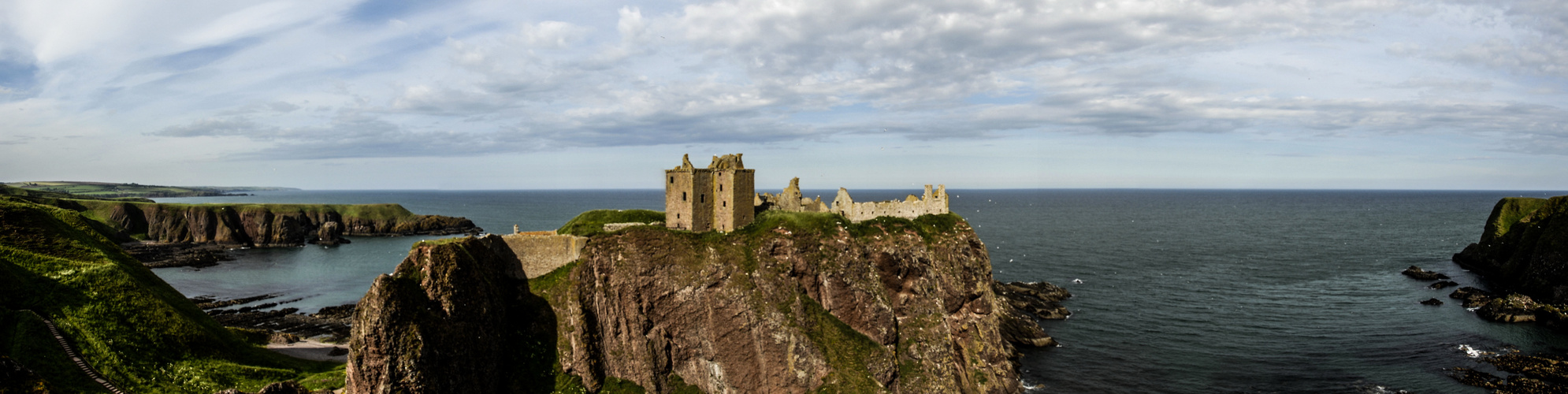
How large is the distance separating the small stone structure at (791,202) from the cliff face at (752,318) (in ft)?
20.9

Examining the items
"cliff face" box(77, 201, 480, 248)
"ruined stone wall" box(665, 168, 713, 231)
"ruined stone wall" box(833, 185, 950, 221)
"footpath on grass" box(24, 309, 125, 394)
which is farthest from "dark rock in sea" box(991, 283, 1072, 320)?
"cliff face" box(77, 201, 480, 248)

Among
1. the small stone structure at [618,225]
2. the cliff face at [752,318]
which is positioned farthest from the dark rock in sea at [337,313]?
the cliff face at [752,318]

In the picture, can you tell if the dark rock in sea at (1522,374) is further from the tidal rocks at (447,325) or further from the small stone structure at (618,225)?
the tidal rocks at (447,325)

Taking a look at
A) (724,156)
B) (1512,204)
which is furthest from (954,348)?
(1512,204)

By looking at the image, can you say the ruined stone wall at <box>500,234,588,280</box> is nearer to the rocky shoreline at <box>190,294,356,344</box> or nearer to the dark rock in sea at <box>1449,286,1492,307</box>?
the rocky shoreline at <box>190,294,356,344</box>

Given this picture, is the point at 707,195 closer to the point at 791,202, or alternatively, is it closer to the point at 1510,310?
the point at 791,202

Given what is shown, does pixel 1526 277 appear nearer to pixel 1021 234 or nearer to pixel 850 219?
pixel 1021 234

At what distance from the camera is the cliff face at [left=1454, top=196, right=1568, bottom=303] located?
80.1 m

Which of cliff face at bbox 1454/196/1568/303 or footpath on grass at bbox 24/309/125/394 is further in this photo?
cliff face at bbox 1454/196/1568/303

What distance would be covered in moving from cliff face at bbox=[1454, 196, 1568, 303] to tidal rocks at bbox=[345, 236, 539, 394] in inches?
4030

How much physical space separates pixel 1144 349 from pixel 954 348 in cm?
2342

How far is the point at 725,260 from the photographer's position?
4616cm

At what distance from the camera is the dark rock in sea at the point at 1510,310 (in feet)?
230

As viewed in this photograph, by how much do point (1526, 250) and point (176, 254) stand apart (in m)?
205
